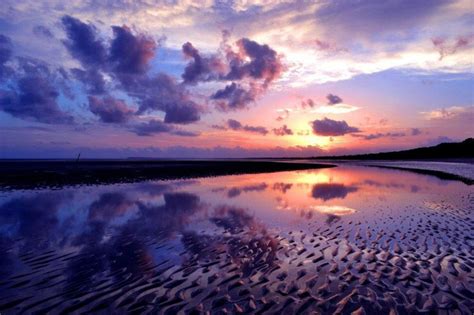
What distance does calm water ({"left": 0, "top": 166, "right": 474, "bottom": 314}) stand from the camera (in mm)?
7203

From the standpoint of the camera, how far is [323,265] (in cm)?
962

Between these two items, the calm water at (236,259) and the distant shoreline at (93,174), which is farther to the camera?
the distant shoreline at (93,174)

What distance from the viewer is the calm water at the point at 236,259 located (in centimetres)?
720

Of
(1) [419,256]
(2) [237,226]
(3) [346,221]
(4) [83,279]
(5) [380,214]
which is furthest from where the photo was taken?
(5) [380,214]

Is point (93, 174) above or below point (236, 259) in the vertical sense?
above

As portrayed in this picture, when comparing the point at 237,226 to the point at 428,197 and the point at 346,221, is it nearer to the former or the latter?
the point at 346,221

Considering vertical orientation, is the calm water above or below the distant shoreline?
below

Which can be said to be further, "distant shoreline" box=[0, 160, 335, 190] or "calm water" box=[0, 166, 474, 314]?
"distant shoreline" box=[0, 160, 335, 190]

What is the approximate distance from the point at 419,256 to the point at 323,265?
335 cm

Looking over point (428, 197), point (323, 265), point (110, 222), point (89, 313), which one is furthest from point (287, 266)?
point (428, 197)

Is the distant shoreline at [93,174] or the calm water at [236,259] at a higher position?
the distant shoreline at [93,174]

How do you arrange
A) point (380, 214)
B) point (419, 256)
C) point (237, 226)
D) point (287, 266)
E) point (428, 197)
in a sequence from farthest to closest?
point (428, 197) < point (380, 214) < point (237, 226) < point (419, 256) < point (287, 266)

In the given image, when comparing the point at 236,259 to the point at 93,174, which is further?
the point at 93,174

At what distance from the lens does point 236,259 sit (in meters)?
10.2
